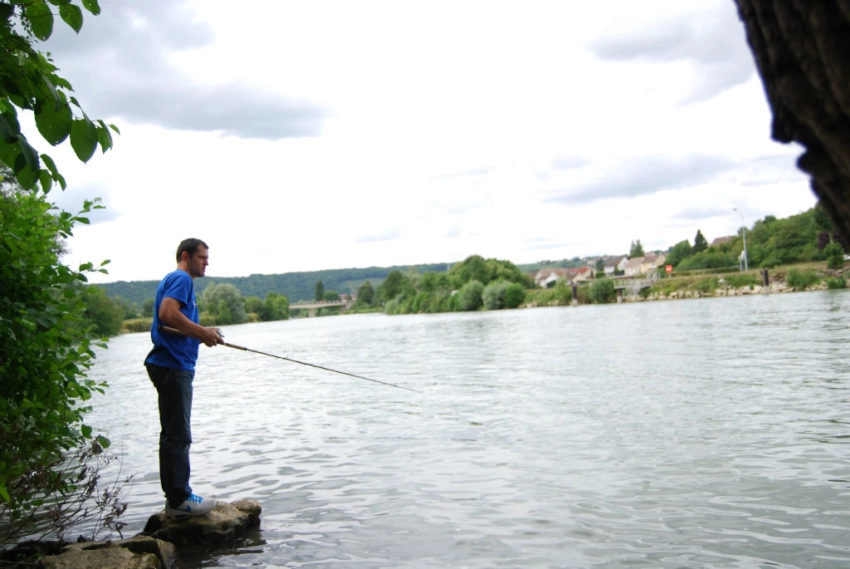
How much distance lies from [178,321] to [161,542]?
1.80m

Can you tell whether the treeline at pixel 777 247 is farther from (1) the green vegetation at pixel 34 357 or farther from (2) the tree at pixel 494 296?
(1) the green vegetation at pixel 34 357

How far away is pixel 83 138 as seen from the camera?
285cm

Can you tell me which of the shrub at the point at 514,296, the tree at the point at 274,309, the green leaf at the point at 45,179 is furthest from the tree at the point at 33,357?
the tree at the point at 274,309

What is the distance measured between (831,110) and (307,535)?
647cm

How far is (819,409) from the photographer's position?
1191cm

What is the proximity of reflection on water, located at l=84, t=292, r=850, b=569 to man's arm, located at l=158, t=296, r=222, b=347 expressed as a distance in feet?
6.38

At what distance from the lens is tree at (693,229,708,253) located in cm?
15112

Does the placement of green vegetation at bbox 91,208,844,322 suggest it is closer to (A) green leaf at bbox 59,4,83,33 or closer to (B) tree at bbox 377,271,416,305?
(B) tree at bbox 377,271,416,305

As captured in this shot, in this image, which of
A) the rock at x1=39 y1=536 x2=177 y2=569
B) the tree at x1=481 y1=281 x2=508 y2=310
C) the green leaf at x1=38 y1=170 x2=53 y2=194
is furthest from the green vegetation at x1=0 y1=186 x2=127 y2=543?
the tree at x1=481 y1=281 x2=508 y2=310

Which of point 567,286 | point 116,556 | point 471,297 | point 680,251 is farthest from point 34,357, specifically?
point 680,251

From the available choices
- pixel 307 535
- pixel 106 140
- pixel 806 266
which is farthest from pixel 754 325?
pixel 806 266

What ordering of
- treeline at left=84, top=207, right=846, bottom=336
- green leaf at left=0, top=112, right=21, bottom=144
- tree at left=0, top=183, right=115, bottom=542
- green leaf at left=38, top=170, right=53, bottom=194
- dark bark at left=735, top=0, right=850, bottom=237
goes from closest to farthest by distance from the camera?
dark bark at left=735, top=0, right=850, bottom=237, green leaf at left=0, top=112, right=21, bottom=144, green leaf at left=38, top=170, right=53, bottom=194, tree at left=0, top=183, right=115, bottom=542, treeline at left=84, top=207, right=846, bottom=336

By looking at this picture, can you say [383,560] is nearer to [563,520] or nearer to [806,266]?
[563,520]

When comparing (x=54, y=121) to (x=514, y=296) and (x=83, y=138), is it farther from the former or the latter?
(x=514, y=296)
